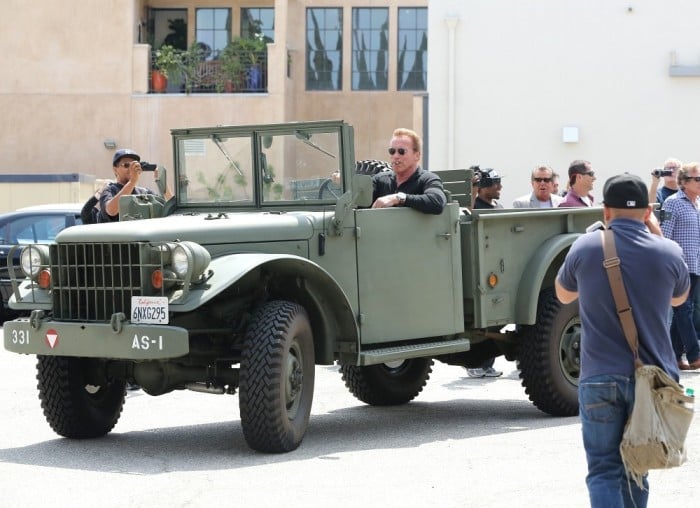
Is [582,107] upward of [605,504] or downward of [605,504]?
upward

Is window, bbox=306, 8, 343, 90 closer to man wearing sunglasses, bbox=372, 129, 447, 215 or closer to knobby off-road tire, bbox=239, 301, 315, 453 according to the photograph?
man wearing sunglasses, bbox=372, 129, 447, 215

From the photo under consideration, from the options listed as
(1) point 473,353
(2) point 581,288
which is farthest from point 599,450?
(1) point 473,353

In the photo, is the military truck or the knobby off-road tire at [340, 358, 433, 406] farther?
the knobby off-road tire at [340, 358, 433, 406]

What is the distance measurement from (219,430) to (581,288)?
162 inches

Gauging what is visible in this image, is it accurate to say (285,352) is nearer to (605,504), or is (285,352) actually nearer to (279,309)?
(279,309)

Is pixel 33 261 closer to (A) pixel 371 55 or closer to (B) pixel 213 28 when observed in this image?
(A) pixel 371 55

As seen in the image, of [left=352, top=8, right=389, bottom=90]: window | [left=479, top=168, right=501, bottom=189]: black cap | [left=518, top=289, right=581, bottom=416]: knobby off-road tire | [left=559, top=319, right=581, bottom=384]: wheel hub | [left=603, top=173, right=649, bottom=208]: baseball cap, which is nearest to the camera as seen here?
[left=603, top=173, right=649, bottom=208]: baseball cap

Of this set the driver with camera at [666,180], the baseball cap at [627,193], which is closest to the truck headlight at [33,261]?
the baseball cap at [627,193]

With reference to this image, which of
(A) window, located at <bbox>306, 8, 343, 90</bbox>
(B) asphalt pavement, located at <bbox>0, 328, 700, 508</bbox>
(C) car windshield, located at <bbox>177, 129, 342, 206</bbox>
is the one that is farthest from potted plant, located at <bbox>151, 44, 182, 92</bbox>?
(C) car windshield, located at <bbox>177, 129, 342, 206</bbox>

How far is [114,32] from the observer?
31.3 metres

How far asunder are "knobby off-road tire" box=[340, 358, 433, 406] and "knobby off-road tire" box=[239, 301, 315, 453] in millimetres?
2033

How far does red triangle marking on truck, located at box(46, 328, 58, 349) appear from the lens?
796 cm

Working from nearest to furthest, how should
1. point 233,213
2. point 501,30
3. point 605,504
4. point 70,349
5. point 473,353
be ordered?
point 605,504 → point 70,349 → point 233,213 → point 473,353 → point 501,30

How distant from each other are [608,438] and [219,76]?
88.6ft
